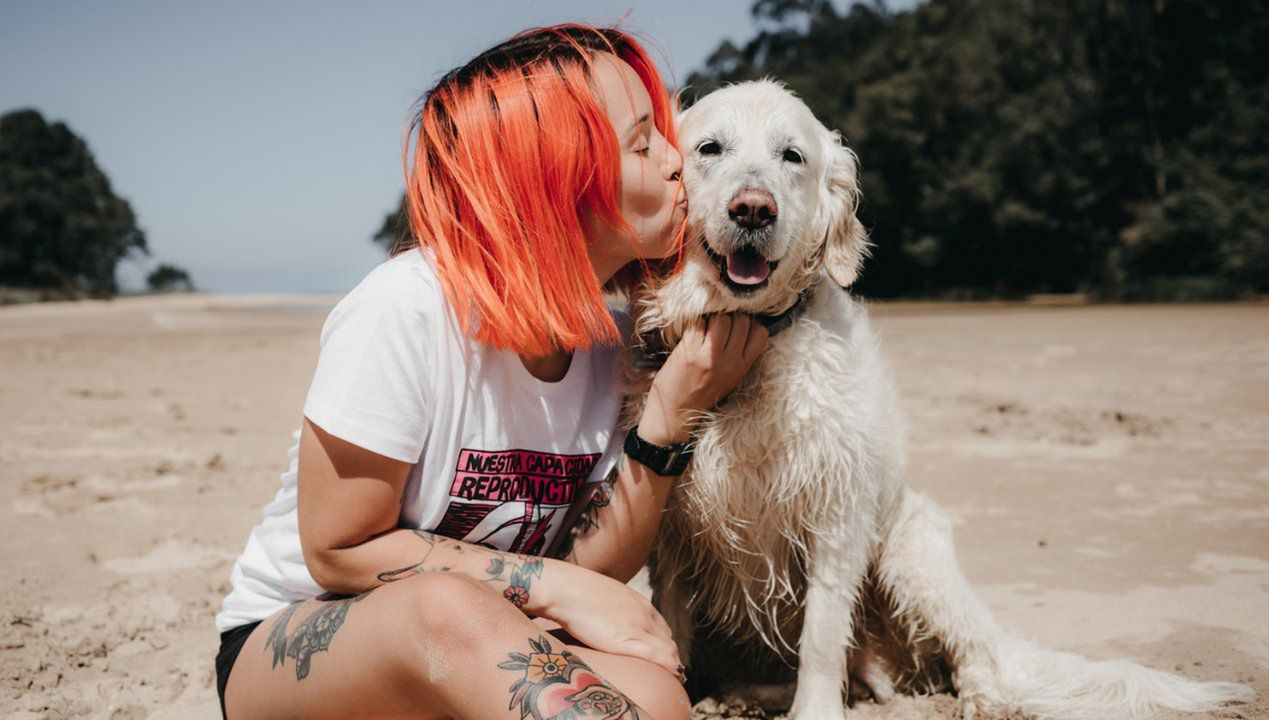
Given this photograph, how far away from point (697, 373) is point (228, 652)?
1.28m

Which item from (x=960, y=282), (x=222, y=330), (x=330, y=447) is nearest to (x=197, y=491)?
(x=330, y=447)

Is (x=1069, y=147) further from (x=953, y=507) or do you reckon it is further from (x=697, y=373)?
(x=697, y=373)

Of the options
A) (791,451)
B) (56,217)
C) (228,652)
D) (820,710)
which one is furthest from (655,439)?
(56,217)

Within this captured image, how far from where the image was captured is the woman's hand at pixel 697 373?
2.10 metres

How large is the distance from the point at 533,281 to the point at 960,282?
29625mm

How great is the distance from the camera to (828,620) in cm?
220

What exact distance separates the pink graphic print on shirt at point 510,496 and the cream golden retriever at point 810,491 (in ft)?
1.22

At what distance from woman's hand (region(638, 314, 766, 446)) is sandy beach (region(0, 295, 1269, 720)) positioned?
1078 millimetres

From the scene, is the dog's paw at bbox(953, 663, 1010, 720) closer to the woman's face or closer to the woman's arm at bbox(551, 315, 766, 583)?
the woman's arm at bbox(551, 315, 766, 583)

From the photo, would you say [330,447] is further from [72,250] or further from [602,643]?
[72,250]

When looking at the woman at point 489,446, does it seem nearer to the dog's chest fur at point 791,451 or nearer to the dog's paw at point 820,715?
the dog's chest fur at point 791,451

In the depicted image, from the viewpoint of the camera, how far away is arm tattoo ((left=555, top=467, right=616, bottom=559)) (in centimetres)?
210

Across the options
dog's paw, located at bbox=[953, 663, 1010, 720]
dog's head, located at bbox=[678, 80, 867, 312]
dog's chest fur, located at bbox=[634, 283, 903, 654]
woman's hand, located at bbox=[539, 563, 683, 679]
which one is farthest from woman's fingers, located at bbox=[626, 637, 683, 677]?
dog's paw, located at bbox=[953, 663, 1010, 720]

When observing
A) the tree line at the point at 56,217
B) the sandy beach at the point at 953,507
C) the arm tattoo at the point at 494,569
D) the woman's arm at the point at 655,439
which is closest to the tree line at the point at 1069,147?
the sandy beach at the point at 953,507
